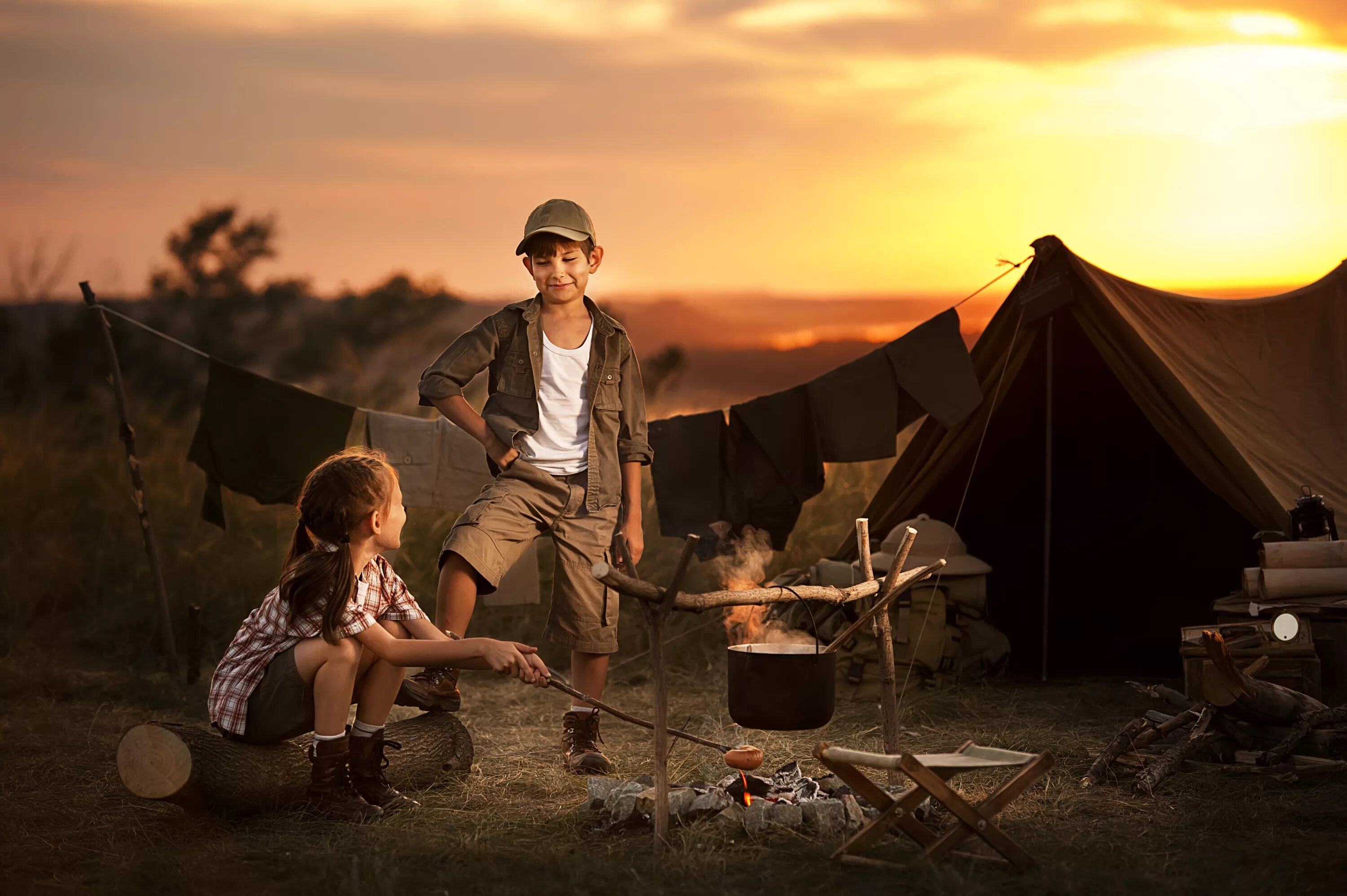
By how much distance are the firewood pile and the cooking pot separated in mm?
1284

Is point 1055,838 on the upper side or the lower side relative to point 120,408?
lower

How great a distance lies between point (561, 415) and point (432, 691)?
1101mm

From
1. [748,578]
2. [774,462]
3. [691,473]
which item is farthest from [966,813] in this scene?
[748,578]

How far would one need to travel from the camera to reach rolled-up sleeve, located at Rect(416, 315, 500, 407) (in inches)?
178

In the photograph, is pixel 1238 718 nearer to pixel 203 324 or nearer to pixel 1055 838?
pixel 1055 838

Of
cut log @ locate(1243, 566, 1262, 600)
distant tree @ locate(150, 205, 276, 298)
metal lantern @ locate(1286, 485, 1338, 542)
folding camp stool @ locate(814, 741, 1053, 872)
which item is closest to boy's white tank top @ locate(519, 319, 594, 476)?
folding camp stool @ locate(814, 741, 1053, 872)

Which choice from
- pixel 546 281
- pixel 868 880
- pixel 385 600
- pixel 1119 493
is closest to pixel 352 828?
pixel 385 600

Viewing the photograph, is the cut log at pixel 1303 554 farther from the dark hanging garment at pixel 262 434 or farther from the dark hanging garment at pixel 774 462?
the dark hanging garment at pixel 262 434

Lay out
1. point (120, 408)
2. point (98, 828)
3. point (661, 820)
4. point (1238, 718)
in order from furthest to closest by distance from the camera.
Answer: point (120, 408), point (1238, 718), point (98, 828), point (661, 820)

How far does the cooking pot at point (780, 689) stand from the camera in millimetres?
3545

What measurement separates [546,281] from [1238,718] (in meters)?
2.97

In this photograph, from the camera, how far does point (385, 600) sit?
3.91 meters

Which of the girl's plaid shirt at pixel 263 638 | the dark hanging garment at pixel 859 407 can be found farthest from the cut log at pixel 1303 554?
the girl's plaid shirt at pixel 263 638

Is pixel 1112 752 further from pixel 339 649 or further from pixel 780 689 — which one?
pixel 339 649
